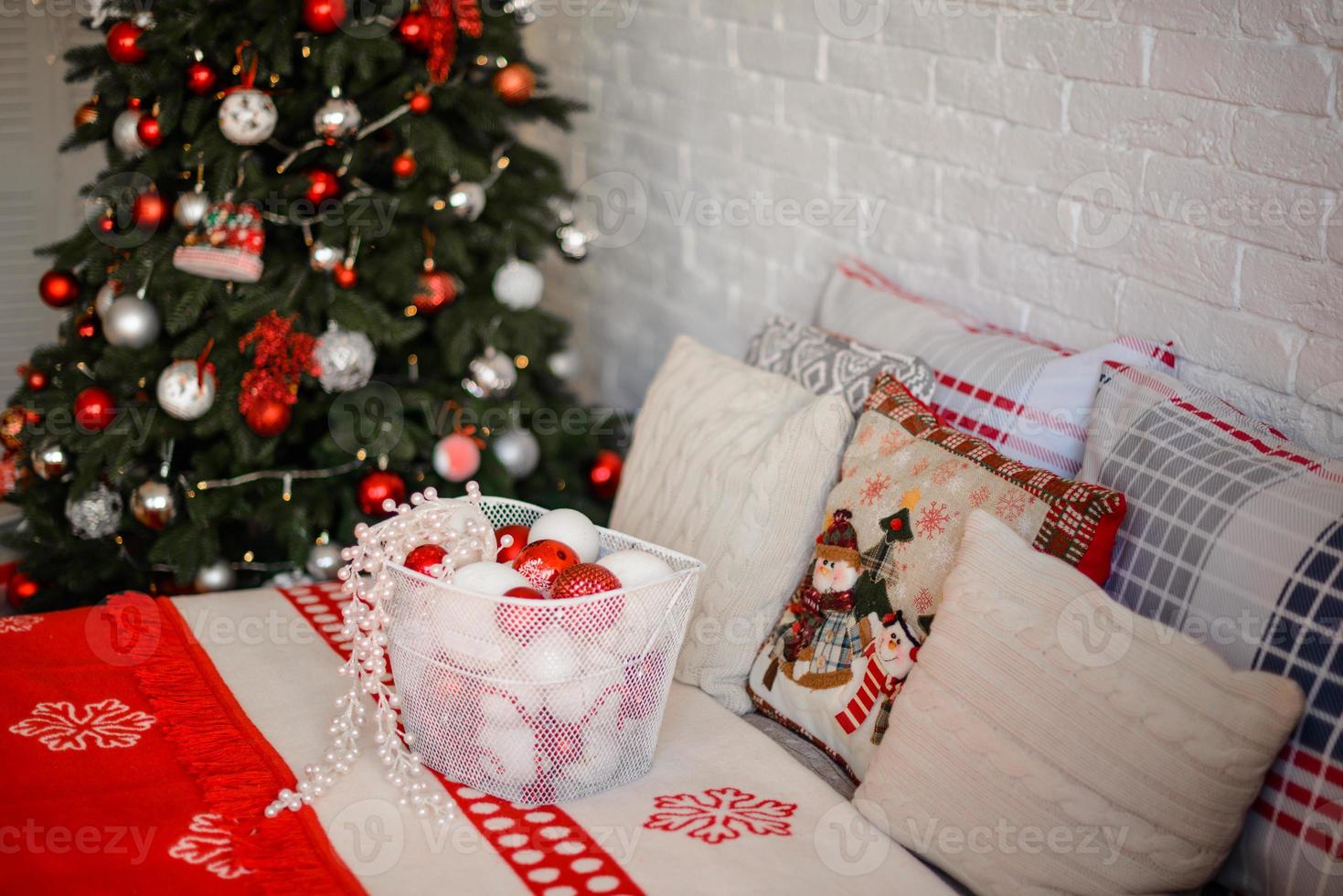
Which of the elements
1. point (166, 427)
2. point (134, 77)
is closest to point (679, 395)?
point (166, 427)

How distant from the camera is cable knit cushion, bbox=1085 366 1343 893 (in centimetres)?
106

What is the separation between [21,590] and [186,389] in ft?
2.02

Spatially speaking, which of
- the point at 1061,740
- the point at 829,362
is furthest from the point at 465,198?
the point at 1061,740

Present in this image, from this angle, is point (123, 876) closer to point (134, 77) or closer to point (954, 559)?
point (954, 559)

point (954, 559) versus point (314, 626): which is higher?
point (954, 559)

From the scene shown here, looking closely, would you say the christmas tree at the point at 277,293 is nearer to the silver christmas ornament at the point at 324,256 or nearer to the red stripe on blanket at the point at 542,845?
the silver christmas ornament at the point at 324,256

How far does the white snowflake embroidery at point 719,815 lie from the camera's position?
1227mm

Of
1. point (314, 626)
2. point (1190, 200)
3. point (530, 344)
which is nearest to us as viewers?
point (1190, 200)

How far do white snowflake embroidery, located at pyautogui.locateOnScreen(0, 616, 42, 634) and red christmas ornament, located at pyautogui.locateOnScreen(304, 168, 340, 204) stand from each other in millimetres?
817

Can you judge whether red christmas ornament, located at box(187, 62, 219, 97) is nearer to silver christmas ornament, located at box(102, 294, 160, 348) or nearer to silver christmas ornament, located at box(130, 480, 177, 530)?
silver christmas ornament, located at box(102, 294, 160, 348)

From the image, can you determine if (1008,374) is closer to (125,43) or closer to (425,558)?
(425,558)

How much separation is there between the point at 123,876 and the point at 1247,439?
3.88 ft

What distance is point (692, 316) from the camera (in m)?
2.63

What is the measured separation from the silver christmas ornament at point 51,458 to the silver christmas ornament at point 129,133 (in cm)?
54
